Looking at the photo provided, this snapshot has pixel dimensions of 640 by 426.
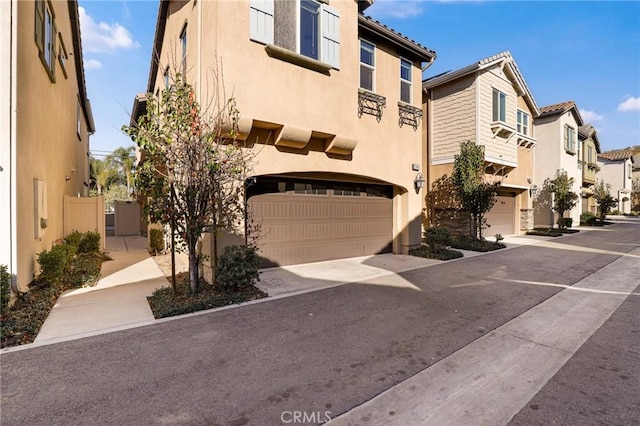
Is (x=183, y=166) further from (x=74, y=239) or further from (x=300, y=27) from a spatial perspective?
(x=74, y=239)

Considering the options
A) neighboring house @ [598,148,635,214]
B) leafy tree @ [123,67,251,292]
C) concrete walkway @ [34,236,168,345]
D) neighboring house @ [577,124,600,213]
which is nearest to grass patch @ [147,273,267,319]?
concrete walkway @ [34,236,168,345]

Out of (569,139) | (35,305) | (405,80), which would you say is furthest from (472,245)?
(569,139)

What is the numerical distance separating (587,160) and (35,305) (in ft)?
121

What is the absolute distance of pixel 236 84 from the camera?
6.79 m

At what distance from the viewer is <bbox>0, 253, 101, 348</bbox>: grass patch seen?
4199 mm

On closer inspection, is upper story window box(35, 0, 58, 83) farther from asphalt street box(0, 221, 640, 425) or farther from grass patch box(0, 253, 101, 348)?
asphalt street box(0, 221, 640, 425)

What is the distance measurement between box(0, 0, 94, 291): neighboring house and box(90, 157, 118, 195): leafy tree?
889 inches

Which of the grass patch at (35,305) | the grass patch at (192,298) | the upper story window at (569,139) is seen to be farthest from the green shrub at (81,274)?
the upper story window at (569,139)

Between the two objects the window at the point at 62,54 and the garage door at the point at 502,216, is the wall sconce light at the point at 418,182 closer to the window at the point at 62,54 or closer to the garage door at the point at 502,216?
the garage door at the point at 502,216

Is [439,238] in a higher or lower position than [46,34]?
lower

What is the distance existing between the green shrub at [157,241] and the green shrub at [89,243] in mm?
1640

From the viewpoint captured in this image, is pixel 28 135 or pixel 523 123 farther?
pixel 523 123

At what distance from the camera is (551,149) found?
21891 millimetres

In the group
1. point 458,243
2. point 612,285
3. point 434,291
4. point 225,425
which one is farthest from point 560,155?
point 225,425
